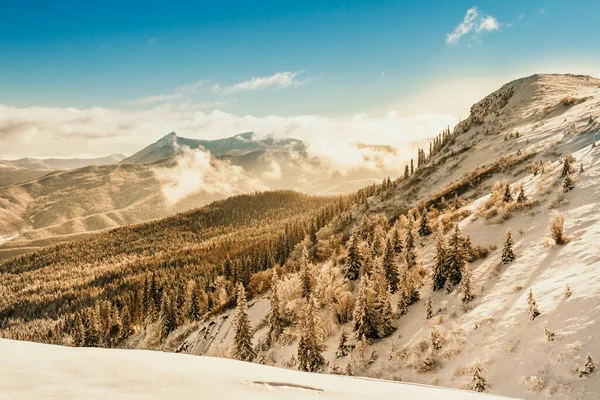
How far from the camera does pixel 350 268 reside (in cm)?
3350

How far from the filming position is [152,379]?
4590 mm

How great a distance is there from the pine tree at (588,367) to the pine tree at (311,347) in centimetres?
1591

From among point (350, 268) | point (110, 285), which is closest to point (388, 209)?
point (350, 268)

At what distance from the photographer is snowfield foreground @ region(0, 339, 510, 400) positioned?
4.05 meters

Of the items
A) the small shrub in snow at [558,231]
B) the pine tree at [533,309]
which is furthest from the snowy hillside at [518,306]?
the small shrub in snow at [558,231]

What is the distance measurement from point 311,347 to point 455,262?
12084mm

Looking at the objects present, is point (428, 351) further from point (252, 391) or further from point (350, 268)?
point (350, 268)

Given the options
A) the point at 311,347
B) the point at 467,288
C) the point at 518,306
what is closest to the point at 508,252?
the point at 467,288

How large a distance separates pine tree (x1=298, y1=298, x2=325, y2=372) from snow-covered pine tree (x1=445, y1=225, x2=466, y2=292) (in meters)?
10.0

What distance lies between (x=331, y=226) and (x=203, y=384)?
77.0 m

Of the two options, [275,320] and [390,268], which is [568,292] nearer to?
[390,268]

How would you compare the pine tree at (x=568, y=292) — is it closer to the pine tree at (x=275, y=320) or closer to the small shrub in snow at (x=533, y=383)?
the small shrub in snow at (x=533, y=383)

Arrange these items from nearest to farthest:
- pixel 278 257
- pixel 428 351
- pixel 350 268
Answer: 1. pixel 428 351
2. pixel 350 268
3. pixel 278 257

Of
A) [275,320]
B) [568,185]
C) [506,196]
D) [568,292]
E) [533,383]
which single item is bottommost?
[275,320]
